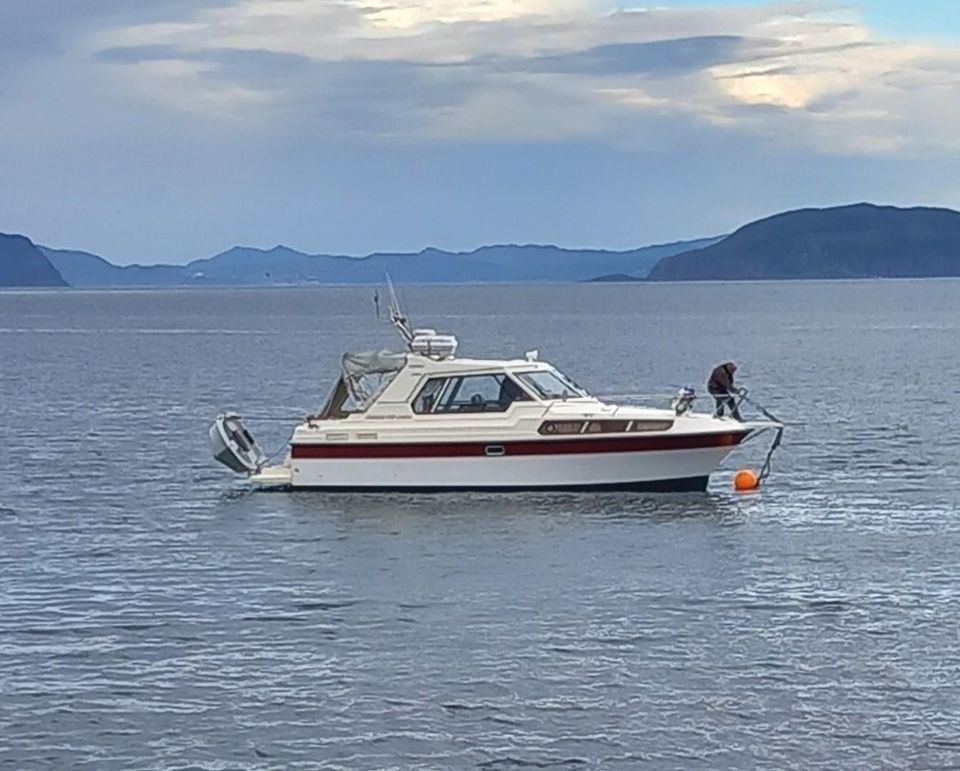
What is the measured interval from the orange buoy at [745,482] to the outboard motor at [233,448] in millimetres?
9681

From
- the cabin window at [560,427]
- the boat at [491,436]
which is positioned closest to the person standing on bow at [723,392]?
the boat at [491,436]

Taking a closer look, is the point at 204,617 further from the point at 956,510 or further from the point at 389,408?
the point at 956,510

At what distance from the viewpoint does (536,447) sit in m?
32.9

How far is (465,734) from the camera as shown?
60.6 ft

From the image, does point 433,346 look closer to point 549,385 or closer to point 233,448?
point 549,385

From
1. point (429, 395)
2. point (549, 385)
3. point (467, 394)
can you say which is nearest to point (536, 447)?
point (549, 385)

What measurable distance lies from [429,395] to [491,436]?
1.58 meters

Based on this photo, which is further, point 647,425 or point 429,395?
point 429,395

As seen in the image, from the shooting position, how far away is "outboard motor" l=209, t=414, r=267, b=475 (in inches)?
1405

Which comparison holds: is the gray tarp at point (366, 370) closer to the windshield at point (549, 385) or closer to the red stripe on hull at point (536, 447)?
the red stripe on hull at point (536, 447)

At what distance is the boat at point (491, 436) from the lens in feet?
107

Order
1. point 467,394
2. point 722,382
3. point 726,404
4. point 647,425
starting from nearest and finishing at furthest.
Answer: point 647,425 → point 467,394 → point 726,404 → point 722,382

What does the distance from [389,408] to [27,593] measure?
9.64 meters

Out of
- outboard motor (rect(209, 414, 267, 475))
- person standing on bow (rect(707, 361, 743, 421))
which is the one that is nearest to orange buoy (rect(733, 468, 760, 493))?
person standing on bow (rect(707, 361, 743, 421))
